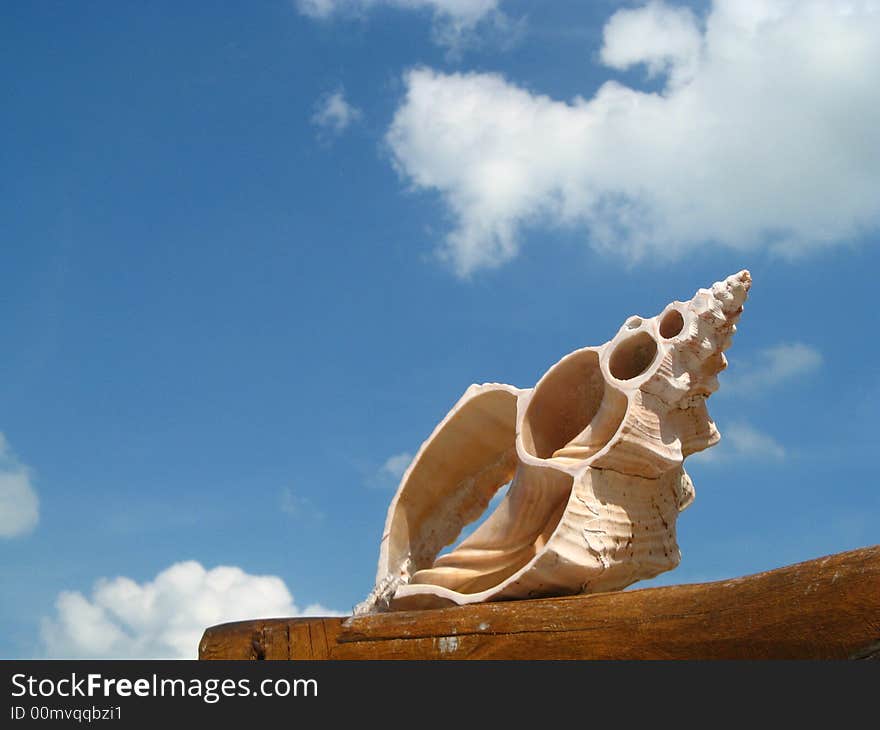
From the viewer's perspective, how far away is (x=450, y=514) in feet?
16.5

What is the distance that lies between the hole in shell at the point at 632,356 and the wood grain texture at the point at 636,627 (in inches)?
46.8

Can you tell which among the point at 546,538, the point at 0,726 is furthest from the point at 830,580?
the point at 0,726

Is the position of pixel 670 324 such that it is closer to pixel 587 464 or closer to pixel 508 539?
pixel 587 464

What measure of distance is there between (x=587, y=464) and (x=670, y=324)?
2.31 feet

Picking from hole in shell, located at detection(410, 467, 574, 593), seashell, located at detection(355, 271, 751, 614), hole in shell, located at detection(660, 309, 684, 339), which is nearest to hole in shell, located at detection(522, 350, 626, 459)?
seashell, located at detection(355, 271, 751, 614)

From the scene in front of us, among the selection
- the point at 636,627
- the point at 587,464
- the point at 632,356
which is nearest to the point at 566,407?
the point at 632,356

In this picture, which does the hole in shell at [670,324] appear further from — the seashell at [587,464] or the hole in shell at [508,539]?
the hole in shell at [508,539]

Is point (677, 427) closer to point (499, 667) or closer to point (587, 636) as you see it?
point (587, 636)

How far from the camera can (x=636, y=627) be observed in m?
3.26

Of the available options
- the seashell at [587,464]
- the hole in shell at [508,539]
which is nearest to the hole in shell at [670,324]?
the seashell at [587,464]

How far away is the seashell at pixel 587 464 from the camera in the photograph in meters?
3.98

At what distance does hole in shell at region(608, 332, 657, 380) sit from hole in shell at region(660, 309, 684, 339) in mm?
63

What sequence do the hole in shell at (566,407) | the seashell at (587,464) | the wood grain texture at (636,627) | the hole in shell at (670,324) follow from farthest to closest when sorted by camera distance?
the hole in shell at (566,407)
the hole in shell at (670,324)
the seashell at (587,464)
the wood grain texture at (636,627)

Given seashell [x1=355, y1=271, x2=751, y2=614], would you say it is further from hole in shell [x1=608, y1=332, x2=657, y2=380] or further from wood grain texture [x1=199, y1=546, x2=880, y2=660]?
wood grain texture [x1=199, y1=546, x2=880, y2=660]
